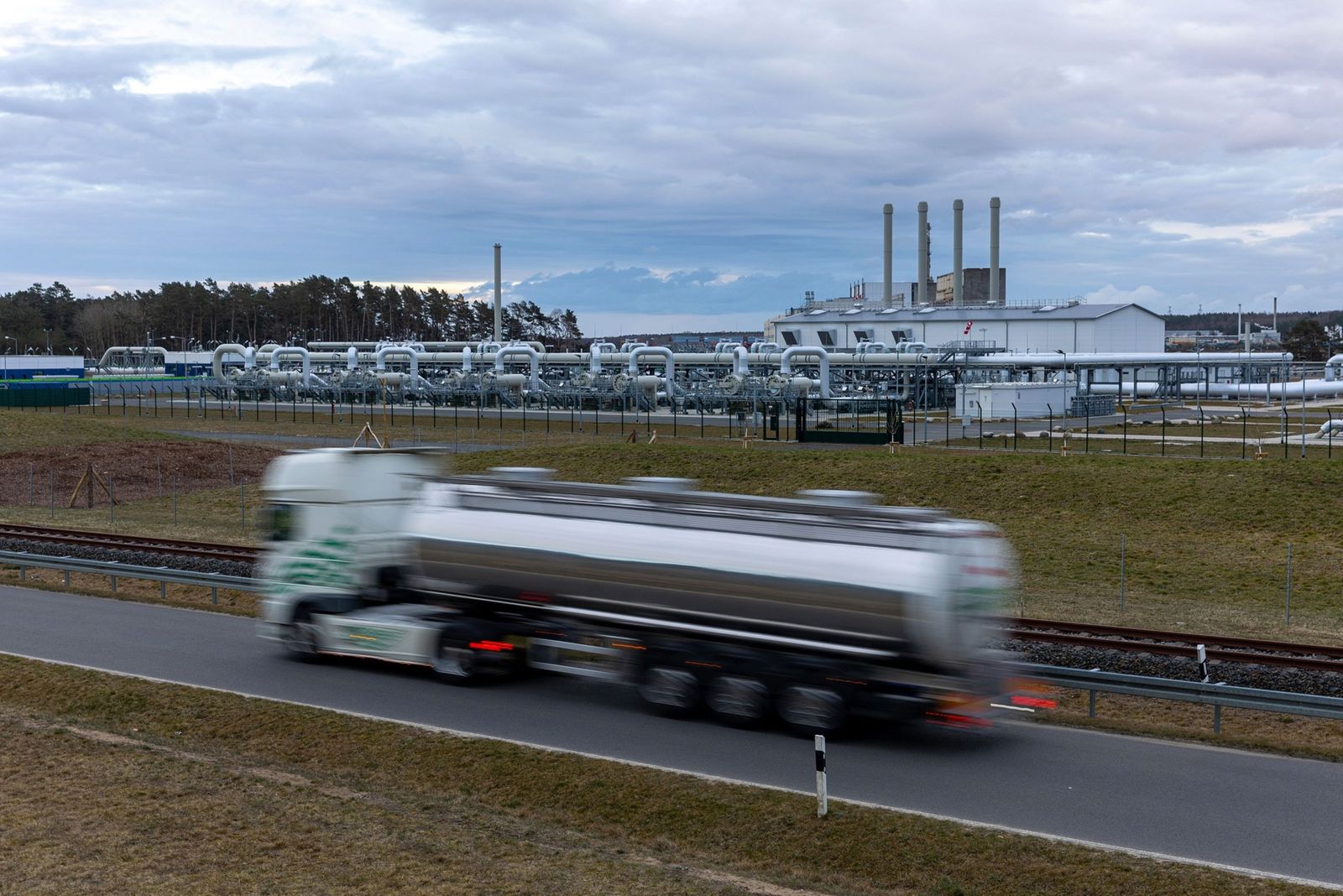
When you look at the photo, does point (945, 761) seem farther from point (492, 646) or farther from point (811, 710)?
point (492, 646)

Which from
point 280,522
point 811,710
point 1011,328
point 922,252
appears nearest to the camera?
point 811,710

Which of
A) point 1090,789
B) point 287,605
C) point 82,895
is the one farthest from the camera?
point 287,605

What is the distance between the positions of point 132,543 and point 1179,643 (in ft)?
85.6

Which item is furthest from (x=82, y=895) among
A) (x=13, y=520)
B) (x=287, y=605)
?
(x=13, y=520)

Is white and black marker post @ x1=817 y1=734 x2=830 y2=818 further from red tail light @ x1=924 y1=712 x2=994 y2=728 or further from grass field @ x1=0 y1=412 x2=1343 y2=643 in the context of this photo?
grass field @ x1=0 y1=412 x2=1343 y2=643

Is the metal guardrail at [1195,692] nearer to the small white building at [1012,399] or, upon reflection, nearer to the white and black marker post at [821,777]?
the white and black marker post at [821,777]

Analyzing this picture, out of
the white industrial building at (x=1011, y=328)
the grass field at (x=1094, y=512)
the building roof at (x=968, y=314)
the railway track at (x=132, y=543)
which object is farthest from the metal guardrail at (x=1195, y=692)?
the building roof at (x=968, y=314)

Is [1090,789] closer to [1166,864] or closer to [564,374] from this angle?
[1166,864]

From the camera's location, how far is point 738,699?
1572 cm

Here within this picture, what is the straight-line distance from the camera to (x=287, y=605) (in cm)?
1975

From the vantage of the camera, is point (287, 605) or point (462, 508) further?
point (287, 605)

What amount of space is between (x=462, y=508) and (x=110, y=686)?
18.2 ft

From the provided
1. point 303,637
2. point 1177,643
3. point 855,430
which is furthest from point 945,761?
point 855,430

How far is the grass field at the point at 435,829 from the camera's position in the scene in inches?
436
